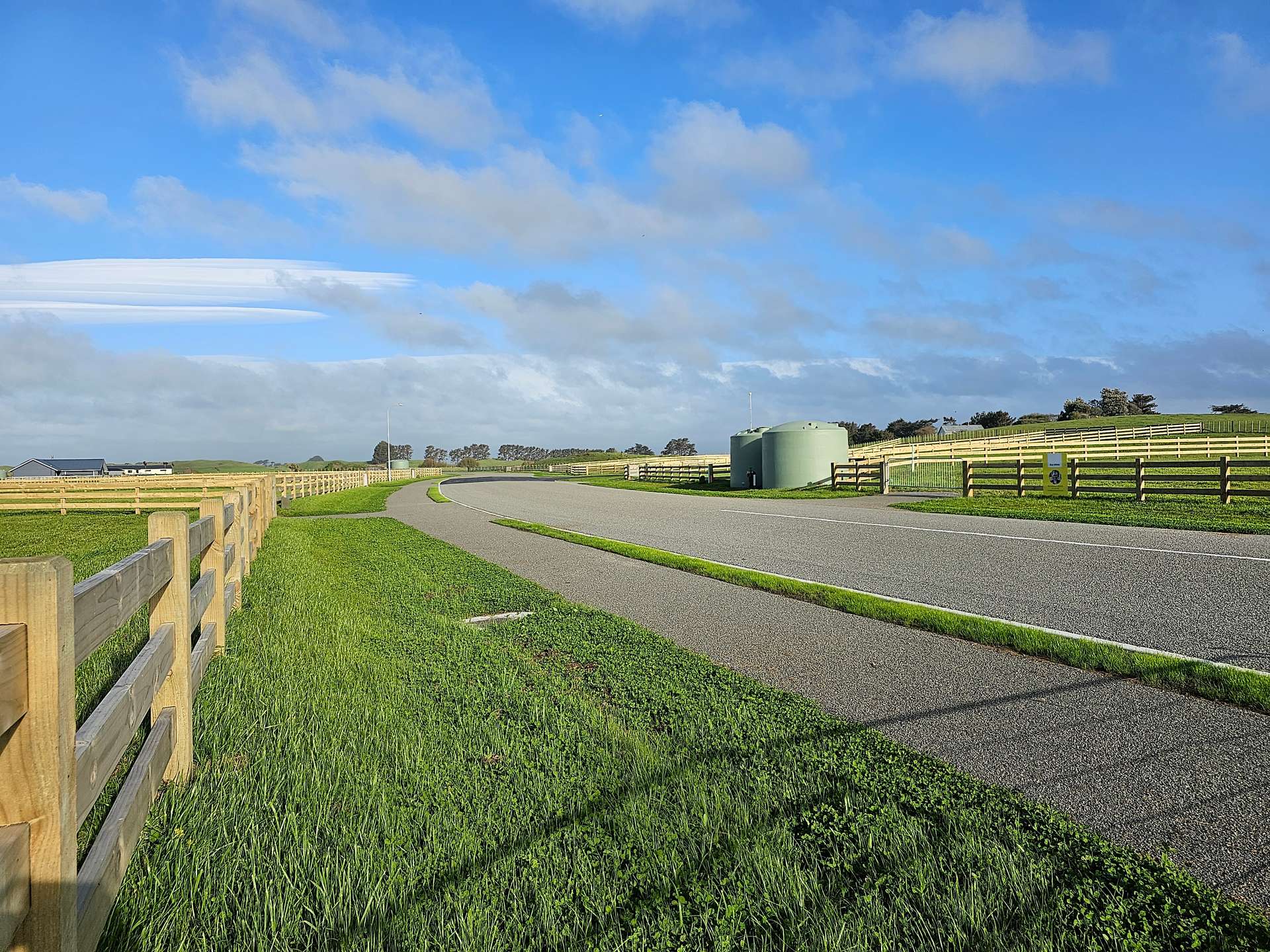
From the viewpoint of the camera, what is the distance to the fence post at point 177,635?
3.48 meters

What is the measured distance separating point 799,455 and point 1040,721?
2989cm

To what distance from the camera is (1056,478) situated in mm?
21750

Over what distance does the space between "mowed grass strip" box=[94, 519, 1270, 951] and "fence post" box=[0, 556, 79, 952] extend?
712 millimetres

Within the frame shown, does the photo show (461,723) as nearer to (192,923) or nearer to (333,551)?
(192,923)

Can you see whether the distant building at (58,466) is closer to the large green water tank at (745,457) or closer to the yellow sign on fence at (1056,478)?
the large green water tank at (745,457)

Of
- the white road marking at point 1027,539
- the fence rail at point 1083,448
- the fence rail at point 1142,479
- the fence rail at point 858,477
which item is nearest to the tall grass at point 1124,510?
the fence rail at point 1142,479

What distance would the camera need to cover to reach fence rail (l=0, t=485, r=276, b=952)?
1718mm

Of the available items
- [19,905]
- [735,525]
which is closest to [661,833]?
[19,905]

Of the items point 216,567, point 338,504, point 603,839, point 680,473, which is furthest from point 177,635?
point 680,473


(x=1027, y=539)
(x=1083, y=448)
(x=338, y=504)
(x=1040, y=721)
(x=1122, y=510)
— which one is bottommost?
(x=1040, y=721)

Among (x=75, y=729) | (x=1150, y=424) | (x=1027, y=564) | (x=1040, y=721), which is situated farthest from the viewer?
(x=1150, y=424)

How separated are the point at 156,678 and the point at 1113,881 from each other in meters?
3.97

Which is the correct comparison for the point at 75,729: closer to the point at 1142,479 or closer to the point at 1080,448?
the point at 1142,479

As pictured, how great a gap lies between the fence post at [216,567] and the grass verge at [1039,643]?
18.2ft
